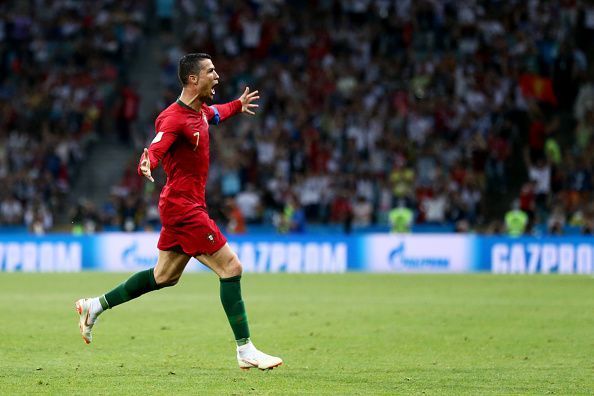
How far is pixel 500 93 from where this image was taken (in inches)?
1201

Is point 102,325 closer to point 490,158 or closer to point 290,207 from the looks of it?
point 290,207

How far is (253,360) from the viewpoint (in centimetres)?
950

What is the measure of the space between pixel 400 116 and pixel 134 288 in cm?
2126

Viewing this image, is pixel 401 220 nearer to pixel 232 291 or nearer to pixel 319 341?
pixel 319 341

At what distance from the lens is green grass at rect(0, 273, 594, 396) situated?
9133mm

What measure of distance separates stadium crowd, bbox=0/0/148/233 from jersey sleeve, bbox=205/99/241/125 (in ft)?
67.4

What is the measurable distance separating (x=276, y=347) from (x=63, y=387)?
3482mm

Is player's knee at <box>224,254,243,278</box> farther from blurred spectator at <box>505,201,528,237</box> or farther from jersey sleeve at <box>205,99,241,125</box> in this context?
blurred spectator at <box>505,201,528,237</box>

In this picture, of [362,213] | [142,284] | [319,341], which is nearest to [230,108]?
[142,284]

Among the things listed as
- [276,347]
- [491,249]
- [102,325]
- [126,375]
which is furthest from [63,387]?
[491,249]

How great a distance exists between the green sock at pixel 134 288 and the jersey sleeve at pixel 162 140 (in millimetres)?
1194

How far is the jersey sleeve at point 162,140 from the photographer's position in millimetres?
9109

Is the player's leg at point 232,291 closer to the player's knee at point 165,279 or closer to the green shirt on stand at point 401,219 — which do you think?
the player's knee at point 165,279

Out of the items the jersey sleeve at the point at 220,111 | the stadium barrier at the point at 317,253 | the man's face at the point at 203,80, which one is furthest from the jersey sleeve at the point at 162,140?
the stadium barrier at the point at 317,253
